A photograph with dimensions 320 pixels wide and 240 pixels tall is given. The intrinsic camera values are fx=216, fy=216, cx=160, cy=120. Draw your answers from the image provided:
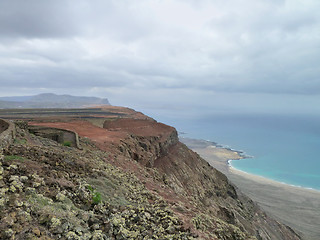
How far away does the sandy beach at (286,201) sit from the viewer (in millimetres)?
37969

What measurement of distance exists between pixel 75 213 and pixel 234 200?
3227cm

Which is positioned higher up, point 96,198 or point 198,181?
point 96,198

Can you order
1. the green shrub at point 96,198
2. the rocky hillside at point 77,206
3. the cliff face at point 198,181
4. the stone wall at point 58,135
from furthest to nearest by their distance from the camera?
the cliff face at point 198,181 → the stone wall at point 58,135 → the green shrub at point 96,198 → the rocky hillside at point 77,206

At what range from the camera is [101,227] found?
7.39 metres

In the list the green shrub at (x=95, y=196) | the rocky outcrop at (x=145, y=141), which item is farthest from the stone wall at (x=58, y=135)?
the green shrub at (x=95, y=196)

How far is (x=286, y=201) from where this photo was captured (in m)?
47.5

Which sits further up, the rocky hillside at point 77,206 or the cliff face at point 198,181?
the rocky hillside at point 77,206

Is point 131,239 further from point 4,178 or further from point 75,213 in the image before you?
point 4,178

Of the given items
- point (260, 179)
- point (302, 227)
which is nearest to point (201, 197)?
point (302, 227)

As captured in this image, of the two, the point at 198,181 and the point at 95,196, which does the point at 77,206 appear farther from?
the point at 198,181

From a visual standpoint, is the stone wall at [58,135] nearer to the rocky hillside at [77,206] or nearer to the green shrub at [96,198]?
the rocky hillside at [77,206]

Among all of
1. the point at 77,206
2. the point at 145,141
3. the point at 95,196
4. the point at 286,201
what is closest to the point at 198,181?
the point at 145,141

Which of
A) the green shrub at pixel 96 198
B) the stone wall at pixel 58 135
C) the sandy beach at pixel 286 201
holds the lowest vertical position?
the sandy beach at pixel 286 201

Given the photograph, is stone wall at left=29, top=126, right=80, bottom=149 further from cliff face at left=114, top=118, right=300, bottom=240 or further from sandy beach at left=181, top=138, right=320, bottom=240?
sandy beach at left=181, top=138, right=320, bottom=240
